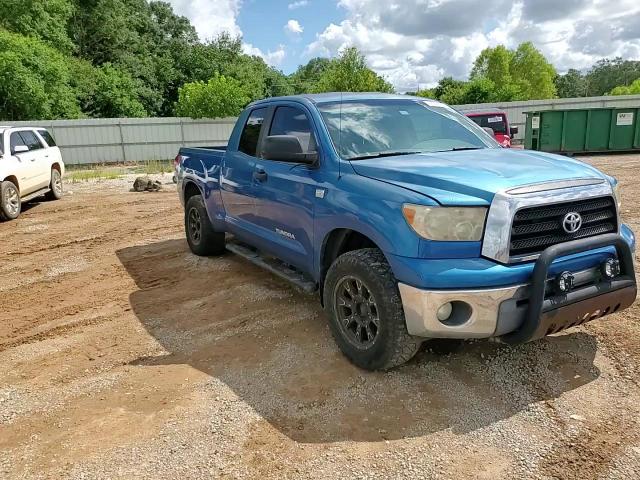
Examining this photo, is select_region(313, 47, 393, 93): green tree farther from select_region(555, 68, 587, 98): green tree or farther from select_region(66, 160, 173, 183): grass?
select_region(555, 68, 587, 98): green tree

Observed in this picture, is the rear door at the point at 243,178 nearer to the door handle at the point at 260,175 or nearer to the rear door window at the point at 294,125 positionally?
the door handle at the point at 260,175

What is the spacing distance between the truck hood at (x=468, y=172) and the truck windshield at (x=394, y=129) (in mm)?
205

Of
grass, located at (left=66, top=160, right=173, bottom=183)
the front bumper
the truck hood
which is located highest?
the truck hood

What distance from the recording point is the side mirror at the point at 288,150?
3.86 meters

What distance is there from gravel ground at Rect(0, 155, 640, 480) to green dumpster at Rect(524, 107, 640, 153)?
1730cm

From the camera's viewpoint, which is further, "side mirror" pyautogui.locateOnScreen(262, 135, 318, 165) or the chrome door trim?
"side mirror" pyautogui.locateOnScreen(262, 135, 318, 165)

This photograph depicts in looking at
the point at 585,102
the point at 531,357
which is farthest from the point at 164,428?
the point at 585,102

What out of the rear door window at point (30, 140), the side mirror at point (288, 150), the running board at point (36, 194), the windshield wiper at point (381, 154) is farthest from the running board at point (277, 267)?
the rear door window at point (30, 140)

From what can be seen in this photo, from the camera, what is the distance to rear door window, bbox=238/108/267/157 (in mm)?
5112

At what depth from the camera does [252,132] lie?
522 cm

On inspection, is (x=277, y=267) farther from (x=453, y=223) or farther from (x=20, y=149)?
(x=20, y=149)

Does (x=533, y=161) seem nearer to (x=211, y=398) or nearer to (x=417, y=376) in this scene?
(x=417, y=376)

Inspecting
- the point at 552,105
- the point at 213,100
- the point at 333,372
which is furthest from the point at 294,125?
the point at 552,105

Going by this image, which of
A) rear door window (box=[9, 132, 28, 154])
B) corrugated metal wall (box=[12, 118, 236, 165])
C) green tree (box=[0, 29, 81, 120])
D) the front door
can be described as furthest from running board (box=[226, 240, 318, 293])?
green tree (box=[0, 29, 81, 120])
